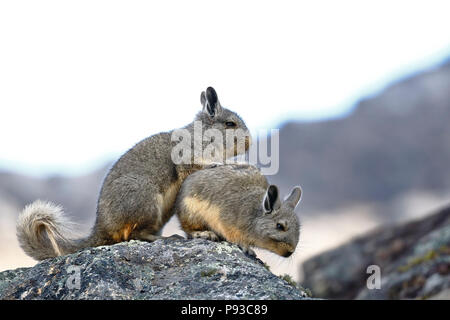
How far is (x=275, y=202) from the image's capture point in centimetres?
1076

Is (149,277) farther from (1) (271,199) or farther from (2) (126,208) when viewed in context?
(1) (271,199)

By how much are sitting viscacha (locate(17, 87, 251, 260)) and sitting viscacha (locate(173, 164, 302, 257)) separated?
0.50 meters

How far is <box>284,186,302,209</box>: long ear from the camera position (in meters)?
11.2

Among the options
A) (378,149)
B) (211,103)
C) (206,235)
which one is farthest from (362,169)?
(206,235)

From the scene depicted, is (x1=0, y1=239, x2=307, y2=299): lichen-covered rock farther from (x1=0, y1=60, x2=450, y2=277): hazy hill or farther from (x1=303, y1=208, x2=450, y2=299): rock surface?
(x1=0, y1=60, x2=450, y2=277): hazy hill

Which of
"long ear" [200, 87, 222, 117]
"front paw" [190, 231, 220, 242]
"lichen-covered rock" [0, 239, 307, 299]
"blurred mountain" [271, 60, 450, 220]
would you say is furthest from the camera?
"blurred mountain" [271, 60, 450, 220]

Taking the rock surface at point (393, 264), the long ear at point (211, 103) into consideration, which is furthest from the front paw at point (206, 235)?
the rock surface at point (393, 264)

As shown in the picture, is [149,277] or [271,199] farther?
[271,199]

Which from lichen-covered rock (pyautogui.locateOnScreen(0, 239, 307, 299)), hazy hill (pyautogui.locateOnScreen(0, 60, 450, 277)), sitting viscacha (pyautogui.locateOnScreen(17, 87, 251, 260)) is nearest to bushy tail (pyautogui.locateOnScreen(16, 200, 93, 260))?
sitting viscacha (pyautogui.locateOnScreen(17, 87, 251, 260))

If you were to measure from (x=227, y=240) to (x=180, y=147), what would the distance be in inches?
94.4

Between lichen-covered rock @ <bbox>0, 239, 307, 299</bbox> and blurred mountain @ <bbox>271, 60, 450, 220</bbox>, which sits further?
blurred mountain @ <bbox>271, 60, 450, 220</bbox>

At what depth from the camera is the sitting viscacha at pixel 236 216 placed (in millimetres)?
10523

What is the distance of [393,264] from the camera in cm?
1648

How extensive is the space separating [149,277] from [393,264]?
9796 millimetres
